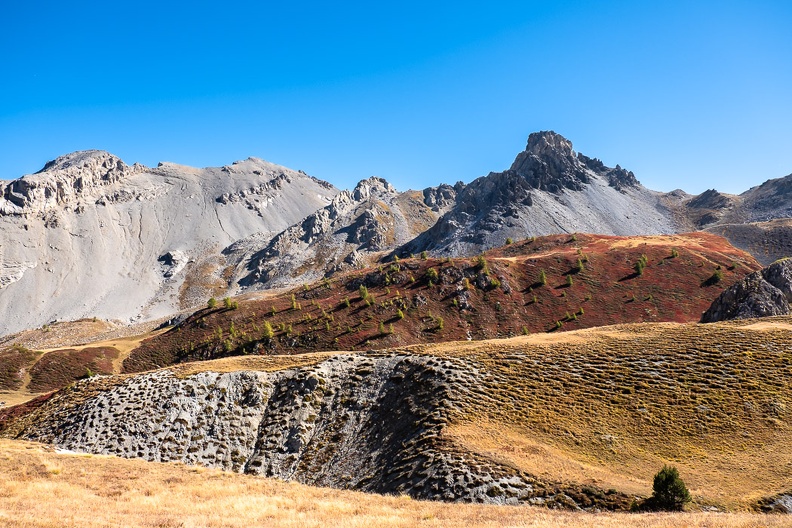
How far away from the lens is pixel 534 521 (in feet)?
58.1

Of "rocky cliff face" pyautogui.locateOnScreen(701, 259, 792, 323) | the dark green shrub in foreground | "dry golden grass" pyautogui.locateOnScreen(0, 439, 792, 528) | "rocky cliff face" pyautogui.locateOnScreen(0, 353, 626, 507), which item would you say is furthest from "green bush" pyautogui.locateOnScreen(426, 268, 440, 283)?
the dark green shrub in foreground

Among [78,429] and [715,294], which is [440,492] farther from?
[715,294]

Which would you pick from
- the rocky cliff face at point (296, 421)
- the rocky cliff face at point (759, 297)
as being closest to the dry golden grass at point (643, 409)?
the rocky cliff face at point (296, 421)

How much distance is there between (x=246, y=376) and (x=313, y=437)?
10525mm

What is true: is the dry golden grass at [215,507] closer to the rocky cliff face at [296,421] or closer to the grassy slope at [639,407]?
the rocky cliff face at [296,421]

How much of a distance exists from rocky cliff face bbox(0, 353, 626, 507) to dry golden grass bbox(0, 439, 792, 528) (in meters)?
4.07

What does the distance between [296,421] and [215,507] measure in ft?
55.6

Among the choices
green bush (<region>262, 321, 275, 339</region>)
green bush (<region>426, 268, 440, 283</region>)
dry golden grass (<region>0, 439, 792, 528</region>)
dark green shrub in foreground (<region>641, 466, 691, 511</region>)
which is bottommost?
dark green shrub in foreground (<region>641, 466, 691, 511</region>)

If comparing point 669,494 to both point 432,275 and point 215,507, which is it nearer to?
point 215,507

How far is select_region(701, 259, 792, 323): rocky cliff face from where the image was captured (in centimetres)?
6090

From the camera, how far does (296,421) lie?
35.9 m

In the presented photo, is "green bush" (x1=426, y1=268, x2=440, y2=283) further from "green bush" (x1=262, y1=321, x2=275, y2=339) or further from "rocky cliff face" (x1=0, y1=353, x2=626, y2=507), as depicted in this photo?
"rocky cliff face" (x1=0, y1=353, x2=626, y2=507)

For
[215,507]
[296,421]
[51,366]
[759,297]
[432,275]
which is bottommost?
[296,421]

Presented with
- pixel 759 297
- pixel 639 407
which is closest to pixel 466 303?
pixel 759 297
